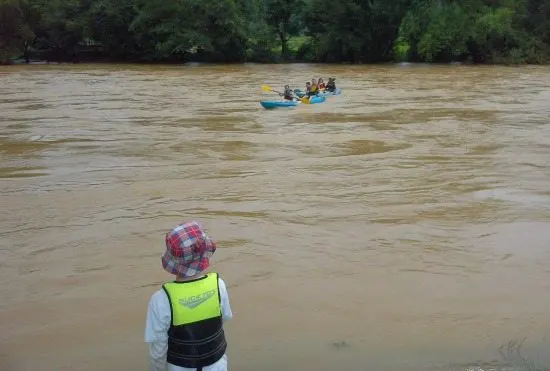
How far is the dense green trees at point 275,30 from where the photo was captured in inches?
1640

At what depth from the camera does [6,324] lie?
537 cm

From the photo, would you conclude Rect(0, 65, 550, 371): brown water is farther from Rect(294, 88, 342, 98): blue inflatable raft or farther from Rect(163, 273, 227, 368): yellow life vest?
Rect(294, 88, 342, 98): blue inflatable raft

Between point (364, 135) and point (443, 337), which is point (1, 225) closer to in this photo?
point (443, 337)

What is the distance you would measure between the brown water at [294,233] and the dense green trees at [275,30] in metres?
26.7

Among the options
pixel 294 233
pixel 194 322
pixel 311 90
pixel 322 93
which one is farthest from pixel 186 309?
pixel 322 93

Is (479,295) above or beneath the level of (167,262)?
beneath

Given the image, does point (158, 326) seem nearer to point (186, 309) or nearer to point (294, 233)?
point (186, 309)

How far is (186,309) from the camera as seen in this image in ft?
10.0

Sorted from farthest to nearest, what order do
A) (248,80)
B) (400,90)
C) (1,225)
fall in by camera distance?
(248,80)
(400,90)
(1,225)

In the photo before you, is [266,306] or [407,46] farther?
[407,46]

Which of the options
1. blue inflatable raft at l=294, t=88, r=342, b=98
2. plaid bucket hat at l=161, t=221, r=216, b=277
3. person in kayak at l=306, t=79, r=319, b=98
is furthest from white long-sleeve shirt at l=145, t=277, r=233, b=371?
blue inflatable raft at l=294, t=88, r=342, b=98

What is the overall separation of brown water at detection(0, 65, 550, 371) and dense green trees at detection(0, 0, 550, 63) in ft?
87.5

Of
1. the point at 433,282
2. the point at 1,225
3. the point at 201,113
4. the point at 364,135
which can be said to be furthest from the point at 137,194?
the point at 201,113

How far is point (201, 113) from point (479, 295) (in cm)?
1347
